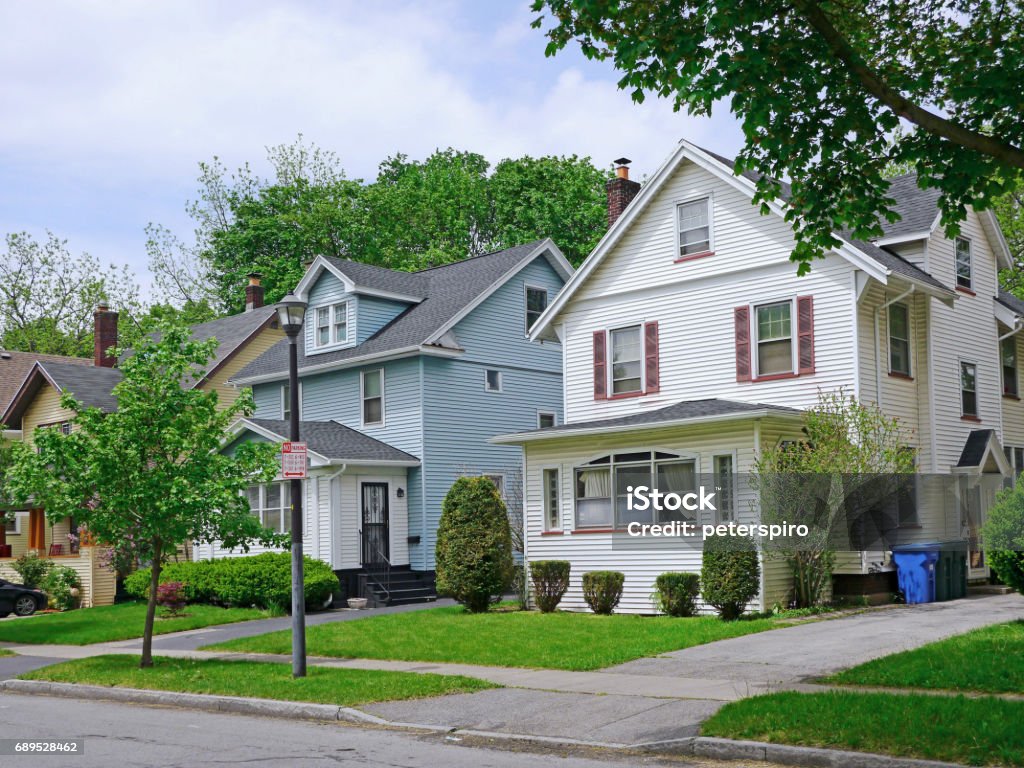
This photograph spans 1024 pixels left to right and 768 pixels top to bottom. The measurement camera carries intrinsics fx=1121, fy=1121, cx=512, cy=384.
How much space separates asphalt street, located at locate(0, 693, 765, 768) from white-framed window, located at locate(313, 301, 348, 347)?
20540mm

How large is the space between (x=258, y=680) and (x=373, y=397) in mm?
17576

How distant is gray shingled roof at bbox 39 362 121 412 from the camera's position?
3688cm

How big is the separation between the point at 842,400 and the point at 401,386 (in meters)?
13.2

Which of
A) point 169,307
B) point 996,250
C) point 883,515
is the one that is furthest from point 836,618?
point 169,307

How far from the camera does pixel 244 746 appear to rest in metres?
10.8

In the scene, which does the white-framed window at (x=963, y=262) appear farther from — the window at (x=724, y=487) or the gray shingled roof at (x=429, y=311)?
the gray shingled roof at (x=429, y=311)

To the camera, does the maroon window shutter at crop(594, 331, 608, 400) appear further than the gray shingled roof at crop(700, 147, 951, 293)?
Yes

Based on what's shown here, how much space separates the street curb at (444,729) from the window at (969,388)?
61.2ft

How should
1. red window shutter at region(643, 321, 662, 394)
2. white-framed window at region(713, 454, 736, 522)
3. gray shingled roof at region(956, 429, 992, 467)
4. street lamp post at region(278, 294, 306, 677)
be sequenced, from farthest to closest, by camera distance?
red window shutter at region(643, 321, 662, 394), gray shingled roof at region(956, 429, 992, 467), white-framed window at region(713, 454, 736, 522), street lamp post at region(278, 294, 306, 677)

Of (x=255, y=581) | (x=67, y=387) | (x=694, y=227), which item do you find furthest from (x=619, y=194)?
(x=67, y=387)

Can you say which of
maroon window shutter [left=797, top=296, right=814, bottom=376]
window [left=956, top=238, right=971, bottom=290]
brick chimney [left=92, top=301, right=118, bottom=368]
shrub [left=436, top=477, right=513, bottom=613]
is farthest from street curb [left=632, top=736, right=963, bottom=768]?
brick chimney [left=92, top=301, right=118, bottom=368]

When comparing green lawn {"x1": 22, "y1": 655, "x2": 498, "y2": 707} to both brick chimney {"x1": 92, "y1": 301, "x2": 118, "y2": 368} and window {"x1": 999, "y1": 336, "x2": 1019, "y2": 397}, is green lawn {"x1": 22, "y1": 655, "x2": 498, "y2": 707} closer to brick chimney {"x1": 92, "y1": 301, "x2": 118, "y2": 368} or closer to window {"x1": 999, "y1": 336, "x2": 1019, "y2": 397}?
window {"x1": 999, "y1": 336, "x2": 1019, "y2": 397}

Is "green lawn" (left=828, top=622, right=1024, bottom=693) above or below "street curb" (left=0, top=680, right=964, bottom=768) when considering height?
above

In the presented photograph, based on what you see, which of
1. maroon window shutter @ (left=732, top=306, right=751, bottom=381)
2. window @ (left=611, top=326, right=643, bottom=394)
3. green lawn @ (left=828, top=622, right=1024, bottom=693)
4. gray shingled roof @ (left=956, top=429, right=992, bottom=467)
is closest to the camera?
green lawn @ (left=828, top=622, right=1024, bottom=693)
